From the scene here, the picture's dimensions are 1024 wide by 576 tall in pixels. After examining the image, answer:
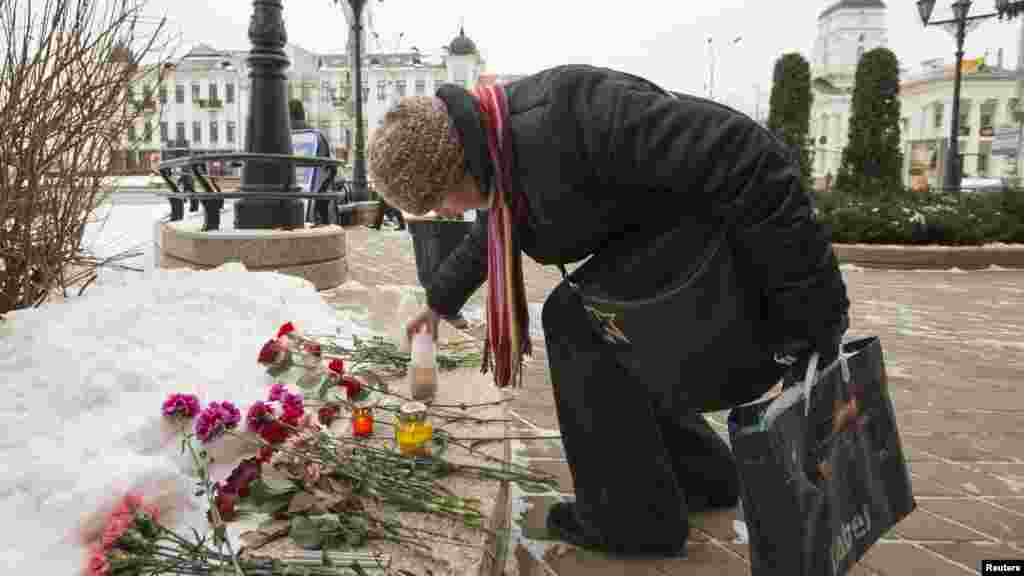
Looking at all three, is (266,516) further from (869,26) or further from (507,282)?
(869,26)

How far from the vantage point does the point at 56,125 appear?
2.68m

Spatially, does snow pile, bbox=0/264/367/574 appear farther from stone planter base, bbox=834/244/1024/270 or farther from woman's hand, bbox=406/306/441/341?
stone planter base, bbox=834/244/1024/270

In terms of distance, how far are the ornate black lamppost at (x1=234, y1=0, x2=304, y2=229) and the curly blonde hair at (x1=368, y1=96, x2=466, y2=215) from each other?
3.55 metres

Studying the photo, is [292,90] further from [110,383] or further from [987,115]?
[110,383]

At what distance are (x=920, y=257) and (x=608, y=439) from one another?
8.44m

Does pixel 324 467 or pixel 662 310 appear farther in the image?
pixel 324 467

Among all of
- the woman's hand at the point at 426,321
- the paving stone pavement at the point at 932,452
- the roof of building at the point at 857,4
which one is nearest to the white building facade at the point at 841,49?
the roof of building at the point at 857,4

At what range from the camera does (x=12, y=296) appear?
2762mm

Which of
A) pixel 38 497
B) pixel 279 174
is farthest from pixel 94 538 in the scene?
pixel 279 174

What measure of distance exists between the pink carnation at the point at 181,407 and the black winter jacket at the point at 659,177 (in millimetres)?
1009

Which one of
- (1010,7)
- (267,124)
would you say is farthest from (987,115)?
(267,124)

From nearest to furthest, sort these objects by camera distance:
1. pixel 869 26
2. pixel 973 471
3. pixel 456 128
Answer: pixel 456 128, pixel 973 471, pixel 869 26

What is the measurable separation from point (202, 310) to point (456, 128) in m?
1.80

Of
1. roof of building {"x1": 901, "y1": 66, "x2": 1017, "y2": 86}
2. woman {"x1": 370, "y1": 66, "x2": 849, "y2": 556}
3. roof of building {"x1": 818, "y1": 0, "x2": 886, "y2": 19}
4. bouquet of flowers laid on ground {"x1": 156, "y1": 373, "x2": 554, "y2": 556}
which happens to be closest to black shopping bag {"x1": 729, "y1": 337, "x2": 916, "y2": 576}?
woman {"x1": 370, "y1": 66, "x2": 849, "y2": 556}
